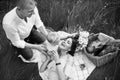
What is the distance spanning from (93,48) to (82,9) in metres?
0.79

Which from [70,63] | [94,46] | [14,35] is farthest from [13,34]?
[94,46]

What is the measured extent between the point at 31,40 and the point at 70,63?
691 millimetres

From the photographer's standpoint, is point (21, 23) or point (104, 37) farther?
point (104, 37)

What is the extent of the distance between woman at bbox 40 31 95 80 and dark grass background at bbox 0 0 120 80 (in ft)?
1.35

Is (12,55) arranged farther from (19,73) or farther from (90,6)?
(90,6)

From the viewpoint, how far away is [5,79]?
263 cm

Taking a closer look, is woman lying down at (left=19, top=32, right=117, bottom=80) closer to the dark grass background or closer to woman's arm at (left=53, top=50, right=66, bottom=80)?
woman's arm at (left=53, top=50, right=66, bottom=80)

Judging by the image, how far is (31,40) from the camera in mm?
2854

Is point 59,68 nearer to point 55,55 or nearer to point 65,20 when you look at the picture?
point 55,55

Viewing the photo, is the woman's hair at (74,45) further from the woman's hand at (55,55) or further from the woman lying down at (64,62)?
the woman's hand at (55,55)

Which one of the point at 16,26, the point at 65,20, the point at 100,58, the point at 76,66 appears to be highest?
the point at 16,26

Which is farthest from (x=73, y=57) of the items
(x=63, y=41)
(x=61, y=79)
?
(x=61, y=79)

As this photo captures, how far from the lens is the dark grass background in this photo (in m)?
2.72

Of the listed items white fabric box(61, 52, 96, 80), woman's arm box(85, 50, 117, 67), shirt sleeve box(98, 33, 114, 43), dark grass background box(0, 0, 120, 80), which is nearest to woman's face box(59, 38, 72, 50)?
white fabric box(61, 52, 96, 80)
